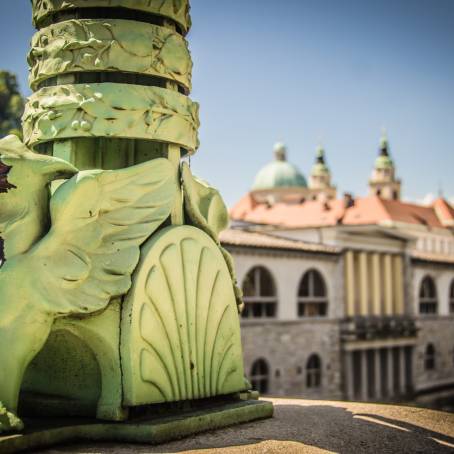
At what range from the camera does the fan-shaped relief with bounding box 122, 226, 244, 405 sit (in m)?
7.00

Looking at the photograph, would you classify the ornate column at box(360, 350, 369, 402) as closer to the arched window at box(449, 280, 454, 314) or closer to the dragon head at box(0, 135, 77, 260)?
the arched window at box(449, 280, 454, 314)

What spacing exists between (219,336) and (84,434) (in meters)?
1.98

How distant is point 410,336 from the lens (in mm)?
36281

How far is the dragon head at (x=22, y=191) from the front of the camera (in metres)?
6.66

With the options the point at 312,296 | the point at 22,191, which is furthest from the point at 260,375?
the point at 22,191

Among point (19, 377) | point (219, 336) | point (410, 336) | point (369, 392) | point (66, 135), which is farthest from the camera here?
point (410, 336)

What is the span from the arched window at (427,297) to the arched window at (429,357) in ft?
6.17

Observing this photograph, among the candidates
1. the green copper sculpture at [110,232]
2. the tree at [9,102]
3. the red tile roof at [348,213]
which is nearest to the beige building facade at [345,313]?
the tree at [9,102]

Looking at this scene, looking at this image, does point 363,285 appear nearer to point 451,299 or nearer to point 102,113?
point 451,299

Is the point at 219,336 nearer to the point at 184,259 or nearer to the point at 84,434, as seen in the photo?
the point at 184,259

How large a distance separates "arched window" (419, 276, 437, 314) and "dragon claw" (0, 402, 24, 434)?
112 feet

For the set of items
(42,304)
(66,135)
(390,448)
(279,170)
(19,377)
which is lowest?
(390,448)

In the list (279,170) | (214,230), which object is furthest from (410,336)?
(279,170)

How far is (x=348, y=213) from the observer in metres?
65.1
